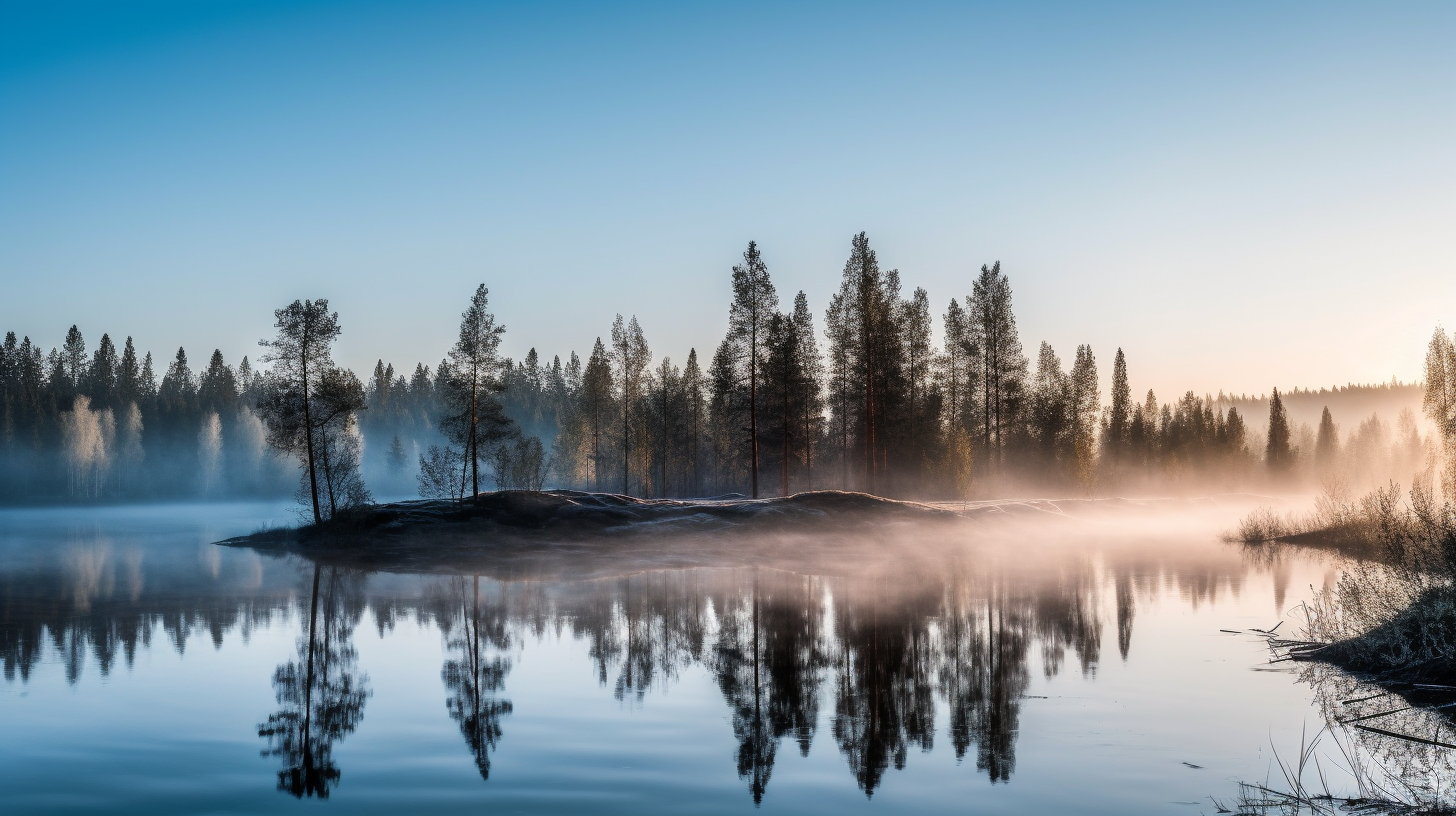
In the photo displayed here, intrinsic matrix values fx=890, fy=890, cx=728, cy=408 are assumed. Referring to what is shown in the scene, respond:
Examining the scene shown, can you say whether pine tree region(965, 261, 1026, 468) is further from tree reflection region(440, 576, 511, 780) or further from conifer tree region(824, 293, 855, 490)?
tree reflection region(440, 576, 511, 780)

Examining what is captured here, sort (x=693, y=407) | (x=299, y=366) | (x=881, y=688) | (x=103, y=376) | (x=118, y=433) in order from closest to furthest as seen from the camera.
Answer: (x=881, y=688) → (x=299, y=366) → (x=693, y=407) → (x=118, y=433) → (x=103, y=376)

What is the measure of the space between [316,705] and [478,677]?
2661mm

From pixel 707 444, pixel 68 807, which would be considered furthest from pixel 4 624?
pixel 707 444

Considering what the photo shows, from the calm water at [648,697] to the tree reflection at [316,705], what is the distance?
63mm

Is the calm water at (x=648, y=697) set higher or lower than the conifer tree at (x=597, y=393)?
lower

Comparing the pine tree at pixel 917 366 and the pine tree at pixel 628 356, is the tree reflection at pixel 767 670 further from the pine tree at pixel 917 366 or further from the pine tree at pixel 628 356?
the pine tree at pixel 628 356

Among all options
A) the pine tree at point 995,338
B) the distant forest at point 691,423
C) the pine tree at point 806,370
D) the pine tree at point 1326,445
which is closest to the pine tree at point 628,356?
the distant forest at point 691,423

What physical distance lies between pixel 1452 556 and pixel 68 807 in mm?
20035

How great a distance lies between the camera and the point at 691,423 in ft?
327

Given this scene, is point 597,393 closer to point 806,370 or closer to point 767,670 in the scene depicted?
point 806,370

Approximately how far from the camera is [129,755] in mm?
10641

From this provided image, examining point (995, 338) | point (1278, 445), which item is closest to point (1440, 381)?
point (995, 338)

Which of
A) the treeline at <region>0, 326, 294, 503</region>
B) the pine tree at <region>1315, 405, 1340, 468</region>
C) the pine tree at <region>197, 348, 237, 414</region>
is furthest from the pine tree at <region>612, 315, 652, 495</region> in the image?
the pine tree at <region>1315, 405, 1340, 468</region>

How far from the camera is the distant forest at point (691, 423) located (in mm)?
52625
